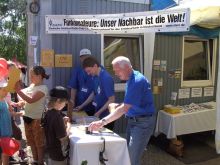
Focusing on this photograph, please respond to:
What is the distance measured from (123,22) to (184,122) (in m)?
2.52

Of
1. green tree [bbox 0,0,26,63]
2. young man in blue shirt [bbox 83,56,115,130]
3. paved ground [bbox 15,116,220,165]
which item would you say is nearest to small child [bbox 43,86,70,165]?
young man in blue shirt [bbox 83,56,115,130]

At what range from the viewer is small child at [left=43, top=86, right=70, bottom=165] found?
3600 millimetres

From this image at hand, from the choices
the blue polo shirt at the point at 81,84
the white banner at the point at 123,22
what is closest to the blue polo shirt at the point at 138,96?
the white banner at the point at 123,22

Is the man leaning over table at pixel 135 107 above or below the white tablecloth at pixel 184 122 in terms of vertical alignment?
above

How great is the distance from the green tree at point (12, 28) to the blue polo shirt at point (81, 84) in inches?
707

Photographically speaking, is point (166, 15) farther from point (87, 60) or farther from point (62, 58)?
point (62, 58)

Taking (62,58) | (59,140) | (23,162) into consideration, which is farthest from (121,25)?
(23,162)

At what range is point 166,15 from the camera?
464 centimetres

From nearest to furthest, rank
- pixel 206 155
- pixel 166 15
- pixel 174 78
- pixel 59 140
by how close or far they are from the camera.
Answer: pixel 59 140
pixel 166 15
pixel 206 155
pixel 174 78

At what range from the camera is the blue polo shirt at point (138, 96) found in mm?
3984

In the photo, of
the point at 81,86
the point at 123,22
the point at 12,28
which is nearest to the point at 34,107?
the point at 81,86

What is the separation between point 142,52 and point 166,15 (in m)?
2.26

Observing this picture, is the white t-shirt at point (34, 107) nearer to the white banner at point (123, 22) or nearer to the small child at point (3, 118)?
the small child at point (3, 118)

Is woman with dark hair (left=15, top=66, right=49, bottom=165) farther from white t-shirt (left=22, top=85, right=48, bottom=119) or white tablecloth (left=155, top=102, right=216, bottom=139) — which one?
white tablecloth (left=155, top=102, right=216, bottom=139)
